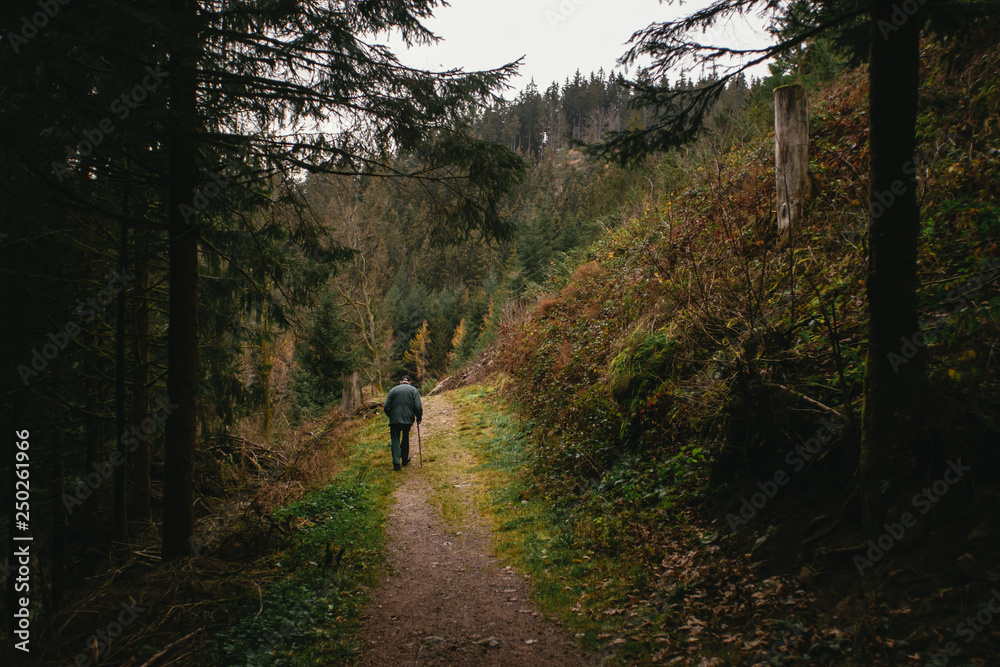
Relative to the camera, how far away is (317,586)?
4891 millimetres

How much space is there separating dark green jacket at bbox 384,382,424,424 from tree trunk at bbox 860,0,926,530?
7.85 metres

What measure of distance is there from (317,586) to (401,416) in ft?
16.3

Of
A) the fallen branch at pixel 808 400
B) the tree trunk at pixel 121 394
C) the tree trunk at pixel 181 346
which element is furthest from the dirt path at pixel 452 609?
the tree trunk at pixel 121 394

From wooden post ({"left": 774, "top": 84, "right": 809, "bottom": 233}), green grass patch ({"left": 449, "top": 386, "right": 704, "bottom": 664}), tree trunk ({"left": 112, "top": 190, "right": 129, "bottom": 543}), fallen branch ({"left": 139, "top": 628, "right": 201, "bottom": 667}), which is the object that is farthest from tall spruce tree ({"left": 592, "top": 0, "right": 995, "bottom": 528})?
tree trunk ({"left": 112, "top": 190, "right": 129, "bottom": 543})

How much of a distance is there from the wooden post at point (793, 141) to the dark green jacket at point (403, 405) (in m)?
7.68

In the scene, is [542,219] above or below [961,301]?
above

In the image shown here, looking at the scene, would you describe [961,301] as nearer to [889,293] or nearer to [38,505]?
[889,293]

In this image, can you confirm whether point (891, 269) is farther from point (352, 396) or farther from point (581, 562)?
point (352, 396)

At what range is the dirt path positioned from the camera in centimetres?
394

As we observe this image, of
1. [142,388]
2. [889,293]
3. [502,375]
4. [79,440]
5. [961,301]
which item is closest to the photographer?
[889,293]

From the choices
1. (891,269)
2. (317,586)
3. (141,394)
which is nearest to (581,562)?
(317,586)

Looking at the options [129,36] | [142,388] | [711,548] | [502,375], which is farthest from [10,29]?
[502,375]

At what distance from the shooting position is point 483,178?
582 cm

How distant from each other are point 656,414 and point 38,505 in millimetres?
9729
